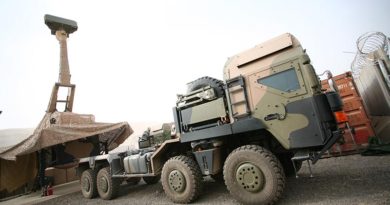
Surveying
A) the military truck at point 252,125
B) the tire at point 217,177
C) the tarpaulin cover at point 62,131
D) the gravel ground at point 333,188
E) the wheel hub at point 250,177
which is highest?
the tarpaulin cover at point 62,131

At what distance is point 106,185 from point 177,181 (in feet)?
9.98

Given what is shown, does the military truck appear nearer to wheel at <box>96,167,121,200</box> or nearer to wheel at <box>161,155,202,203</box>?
wheel at <box>161,155,202,203</box>

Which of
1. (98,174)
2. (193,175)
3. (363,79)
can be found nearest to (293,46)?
(193,175)

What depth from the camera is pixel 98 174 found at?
7.21 m

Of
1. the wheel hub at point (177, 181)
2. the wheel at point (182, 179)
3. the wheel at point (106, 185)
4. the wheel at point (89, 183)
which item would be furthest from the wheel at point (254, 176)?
the wheel at point (89, 183)

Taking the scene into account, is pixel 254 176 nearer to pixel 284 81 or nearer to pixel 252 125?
pixel 252 125

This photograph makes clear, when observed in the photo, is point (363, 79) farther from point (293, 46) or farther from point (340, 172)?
point (293, 46)

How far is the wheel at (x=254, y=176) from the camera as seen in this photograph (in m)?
3.85

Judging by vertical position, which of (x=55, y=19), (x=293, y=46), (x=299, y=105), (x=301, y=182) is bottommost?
(x=301, y=182)

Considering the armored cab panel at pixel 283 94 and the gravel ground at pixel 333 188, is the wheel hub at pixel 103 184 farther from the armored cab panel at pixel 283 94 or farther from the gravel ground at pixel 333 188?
the armored cab panel at pixel 283 94

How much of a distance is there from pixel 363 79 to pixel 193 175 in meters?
8.62

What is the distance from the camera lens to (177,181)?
5.01 meters

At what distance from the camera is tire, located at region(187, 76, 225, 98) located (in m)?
4.98

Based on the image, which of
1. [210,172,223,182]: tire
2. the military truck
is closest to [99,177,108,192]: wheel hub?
the military truck
